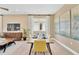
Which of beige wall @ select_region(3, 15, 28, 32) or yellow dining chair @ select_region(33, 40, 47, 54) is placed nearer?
yellow dining chair @ select_region(33, 40, 47, 54)

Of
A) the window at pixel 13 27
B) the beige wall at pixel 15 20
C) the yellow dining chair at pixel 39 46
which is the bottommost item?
the yellow dining chair at pixel 39 46

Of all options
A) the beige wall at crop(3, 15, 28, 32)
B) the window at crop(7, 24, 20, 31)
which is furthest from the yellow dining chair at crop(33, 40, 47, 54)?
the window at crop(7, 24, 20, 31)

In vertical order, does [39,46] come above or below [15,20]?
below

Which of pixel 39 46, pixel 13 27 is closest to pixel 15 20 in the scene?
pixel 13 27

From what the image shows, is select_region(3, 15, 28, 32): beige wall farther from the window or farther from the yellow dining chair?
the yellow dining chair

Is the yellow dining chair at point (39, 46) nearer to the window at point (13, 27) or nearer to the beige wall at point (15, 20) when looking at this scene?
the beige wall at point (15, 20)

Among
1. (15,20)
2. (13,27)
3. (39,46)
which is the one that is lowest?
(39,46)

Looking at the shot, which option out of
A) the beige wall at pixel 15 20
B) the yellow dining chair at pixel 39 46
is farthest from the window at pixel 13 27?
the yellow dining chair at pixel 39 46

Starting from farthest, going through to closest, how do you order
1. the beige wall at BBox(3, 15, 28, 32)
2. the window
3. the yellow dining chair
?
the window, the beige wall at BBox(3, 15, 28, 32), the yellow dining chair

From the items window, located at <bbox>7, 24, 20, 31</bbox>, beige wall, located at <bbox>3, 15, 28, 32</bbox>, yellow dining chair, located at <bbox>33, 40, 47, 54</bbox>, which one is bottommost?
yellow dining chair, located at <bbox>33, 40, 47, 54</bbox>

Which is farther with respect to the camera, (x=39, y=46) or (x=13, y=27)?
(x=13, y=27)

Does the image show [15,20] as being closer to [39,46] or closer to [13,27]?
[13,27]

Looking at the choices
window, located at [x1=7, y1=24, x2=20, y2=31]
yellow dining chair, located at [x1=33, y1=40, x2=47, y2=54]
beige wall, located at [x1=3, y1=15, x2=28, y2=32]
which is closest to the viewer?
yellow dining chair, located at [x1=33, y1=40, x2=47, y2=54]
